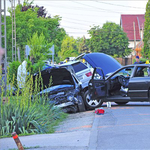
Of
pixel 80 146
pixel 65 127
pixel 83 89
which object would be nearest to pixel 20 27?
pixel 83 89

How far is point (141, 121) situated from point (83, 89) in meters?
4.18

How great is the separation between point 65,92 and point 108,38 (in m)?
69.8

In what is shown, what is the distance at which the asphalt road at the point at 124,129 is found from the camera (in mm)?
7980

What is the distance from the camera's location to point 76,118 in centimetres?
1296

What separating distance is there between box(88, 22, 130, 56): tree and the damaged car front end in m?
67.4

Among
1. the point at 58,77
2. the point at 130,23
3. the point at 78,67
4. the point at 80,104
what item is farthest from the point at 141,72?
the point at 130,23

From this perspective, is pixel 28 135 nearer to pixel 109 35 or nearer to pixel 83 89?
pixel 83 89

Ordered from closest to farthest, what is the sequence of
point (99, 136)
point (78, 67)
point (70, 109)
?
point (99, 136) → point (70, 109) → point (78, 67)

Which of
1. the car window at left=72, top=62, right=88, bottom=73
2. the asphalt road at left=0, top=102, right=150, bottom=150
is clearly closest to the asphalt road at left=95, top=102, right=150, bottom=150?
the asphalt road at left=0, top=102, right=150, bottom=150

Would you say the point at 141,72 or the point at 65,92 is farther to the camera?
the point at 141,72

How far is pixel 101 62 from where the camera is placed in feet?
63.6

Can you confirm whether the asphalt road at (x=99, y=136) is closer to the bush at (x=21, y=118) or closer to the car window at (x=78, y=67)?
the bush at (x=21, y=118)

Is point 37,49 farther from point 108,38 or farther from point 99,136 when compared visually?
point 108,38

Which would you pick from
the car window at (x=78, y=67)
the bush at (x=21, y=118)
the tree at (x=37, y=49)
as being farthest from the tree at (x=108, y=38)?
the bush at (x=21, y=118)
